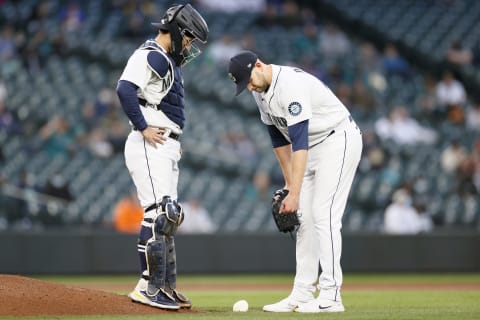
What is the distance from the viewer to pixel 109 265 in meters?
13.7

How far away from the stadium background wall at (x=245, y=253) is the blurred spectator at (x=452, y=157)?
217 centimetres

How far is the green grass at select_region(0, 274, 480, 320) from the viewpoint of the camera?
628 cm

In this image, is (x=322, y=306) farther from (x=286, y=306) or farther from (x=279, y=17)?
(x=279, y=17)

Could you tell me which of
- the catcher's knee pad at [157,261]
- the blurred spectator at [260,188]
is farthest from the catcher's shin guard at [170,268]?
the blurred spectator at [260,188]

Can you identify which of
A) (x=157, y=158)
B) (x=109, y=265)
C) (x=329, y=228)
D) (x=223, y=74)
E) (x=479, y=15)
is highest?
(x=479, y=15)

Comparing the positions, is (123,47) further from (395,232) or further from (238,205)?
(395,232)

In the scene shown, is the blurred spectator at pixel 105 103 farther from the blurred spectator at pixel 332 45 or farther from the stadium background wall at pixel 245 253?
the blurred spectator at pixel 332 45

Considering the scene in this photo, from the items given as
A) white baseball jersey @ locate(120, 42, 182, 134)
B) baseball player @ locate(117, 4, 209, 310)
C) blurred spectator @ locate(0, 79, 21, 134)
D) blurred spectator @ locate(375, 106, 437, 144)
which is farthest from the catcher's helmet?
blurred spectator @ locate(375, 106, 437, 144)

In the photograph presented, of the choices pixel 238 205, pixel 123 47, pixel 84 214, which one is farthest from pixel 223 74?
pixel 84 214

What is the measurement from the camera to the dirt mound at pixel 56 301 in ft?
20.7

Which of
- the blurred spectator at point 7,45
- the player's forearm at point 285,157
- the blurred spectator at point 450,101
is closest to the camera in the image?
the player's forearm at point 285,157

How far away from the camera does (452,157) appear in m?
16.0

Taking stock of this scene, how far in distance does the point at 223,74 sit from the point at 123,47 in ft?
6.43

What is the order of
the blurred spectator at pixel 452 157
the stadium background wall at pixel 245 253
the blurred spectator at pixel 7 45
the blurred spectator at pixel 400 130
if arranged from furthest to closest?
the blurred spectator at pixel 400 130 → the blurred spectator at pixel 7 45 → the blurred spectator at pixel 452 157 → the stadium background wall at pixel 245 253
